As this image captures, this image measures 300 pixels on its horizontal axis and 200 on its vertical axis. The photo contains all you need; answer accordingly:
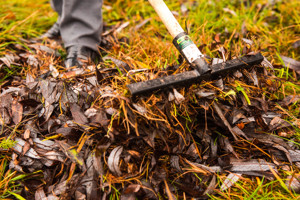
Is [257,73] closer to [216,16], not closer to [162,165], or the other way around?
[162,165]

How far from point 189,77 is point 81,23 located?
1527 mm

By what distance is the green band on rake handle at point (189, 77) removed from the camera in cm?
148

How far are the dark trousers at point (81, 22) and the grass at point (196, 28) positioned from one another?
1.02 ft

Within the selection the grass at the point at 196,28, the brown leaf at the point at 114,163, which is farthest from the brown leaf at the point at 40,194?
the brown leaf at the point at 114,163

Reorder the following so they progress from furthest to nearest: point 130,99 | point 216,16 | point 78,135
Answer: point 216,16 < point 78,135 < point 130,99

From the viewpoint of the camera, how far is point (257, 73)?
6.25ft

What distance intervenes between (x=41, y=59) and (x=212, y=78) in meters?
1.73

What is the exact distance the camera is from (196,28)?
2.65 m

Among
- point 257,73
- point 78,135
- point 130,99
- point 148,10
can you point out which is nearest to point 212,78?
point 257,73

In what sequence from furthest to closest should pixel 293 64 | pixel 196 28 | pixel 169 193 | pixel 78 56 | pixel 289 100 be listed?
pixel 196 28 < pixel 78 56 < pixel 293 64 < pixel 289 100 < pixel 169 193

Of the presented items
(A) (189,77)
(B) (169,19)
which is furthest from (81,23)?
(A) (189,77)

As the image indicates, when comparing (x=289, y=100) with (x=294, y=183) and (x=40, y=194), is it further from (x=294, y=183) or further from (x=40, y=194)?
(x=40, y=194)

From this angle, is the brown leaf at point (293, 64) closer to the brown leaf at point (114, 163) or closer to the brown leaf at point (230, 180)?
the brown leaf at point (230, 180)

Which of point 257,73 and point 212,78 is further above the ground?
point 212,78
